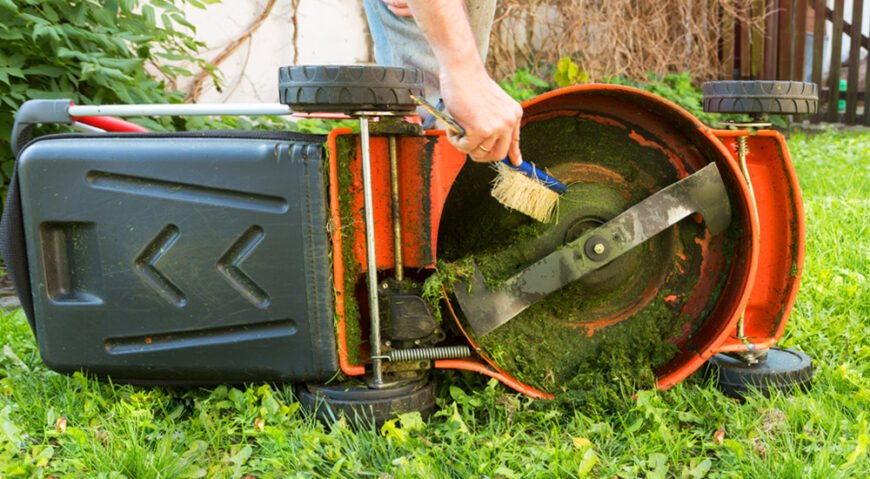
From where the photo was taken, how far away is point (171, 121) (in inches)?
138

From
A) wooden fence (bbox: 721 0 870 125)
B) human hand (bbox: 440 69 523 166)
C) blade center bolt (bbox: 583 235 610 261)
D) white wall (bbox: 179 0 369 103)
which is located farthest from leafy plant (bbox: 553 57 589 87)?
human hand (bbox: 440 69 523 166)

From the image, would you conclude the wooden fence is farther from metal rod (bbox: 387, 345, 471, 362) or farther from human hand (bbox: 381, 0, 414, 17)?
metal rod (bbox: 387, 345, 471, 362)

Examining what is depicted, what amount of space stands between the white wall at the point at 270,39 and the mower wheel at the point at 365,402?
344 cm

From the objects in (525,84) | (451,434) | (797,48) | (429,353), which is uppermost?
(797,48)

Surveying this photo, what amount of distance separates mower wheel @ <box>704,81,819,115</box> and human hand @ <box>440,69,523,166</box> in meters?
0.65

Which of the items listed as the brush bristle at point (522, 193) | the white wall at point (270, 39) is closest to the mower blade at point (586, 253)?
the brush bristle at point (522, 193)

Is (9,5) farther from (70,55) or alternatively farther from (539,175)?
(539,175)

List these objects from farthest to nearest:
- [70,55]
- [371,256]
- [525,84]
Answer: [525,84] → [70,55] → [371,256]

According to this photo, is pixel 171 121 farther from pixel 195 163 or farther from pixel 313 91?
pixel 313 91

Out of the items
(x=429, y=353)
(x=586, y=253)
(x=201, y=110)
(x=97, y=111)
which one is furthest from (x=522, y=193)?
(x=97, y=111)

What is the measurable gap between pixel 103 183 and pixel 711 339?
1381 mm

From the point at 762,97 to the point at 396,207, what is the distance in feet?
2.92

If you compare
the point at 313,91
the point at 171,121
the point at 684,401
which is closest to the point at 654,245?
the point at 684,401

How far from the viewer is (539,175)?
180 centimetres
